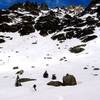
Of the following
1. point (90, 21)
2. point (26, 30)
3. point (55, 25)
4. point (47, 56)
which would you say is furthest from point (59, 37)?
point (47, 56)

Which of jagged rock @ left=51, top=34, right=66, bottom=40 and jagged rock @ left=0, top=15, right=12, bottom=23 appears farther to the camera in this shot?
jagged rock @ left=0, top=15, right=12, bottom=23

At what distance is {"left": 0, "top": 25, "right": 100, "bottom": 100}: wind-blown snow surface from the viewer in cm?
3991

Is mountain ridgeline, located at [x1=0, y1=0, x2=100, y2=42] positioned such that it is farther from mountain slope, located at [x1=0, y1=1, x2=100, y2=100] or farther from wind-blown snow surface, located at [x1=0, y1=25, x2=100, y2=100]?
wind-blown snow surface, located at [x1=0, y1=25, x2=100, y2=100]

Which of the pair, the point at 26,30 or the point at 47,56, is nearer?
the point at 47,56

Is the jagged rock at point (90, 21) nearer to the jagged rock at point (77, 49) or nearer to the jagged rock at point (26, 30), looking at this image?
the jagged rock at point (26, 30)

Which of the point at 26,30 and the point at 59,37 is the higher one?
the point at 26,30

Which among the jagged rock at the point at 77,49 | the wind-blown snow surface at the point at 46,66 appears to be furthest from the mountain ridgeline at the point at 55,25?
the jagged rock at the point at 77,49

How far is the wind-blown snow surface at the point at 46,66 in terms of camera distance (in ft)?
131

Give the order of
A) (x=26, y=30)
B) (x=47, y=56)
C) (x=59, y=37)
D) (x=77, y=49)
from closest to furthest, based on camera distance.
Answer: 1. (x=77, y=49)
2. (x=47, y=56)
3. (x=59, y=37)
4. (x=26, y=30)

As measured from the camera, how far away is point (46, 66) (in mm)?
70312

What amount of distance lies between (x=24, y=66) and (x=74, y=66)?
13163 mm

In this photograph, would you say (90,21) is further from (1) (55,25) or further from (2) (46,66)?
(2) (46,66)

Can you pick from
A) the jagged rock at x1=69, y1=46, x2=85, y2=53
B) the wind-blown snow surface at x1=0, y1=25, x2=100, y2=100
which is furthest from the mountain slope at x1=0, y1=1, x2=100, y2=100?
the jagged rock at x1=69, y1=46, x2=85, y2=53

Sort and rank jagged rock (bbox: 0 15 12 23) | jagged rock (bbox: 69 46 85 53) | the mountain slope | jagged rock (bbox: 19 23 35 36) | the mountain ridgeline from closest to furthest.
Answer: the mountain slope → jagged rock (bbox: 69 46 85 53) → the mountain ridgeline → jagged rock (bbox: 19 23 35 36) → jagged rock (bbox: 0 15 12 23)
